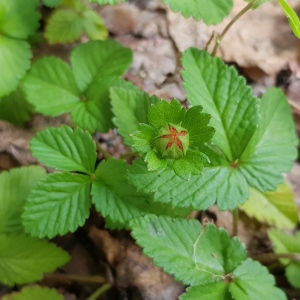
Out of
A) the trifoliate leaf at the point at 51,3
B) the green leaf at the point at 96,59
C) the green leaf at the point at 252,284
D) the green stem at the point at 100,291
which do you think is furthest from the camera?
the trifoliate leaf at the point at 51,3

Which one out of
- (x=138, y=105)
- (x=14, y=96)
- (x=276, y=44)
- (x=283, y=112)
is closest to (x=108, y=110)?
(x=138, y=105)

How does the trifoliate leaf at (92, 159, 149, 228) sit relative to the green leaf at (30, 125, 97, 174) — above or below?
below

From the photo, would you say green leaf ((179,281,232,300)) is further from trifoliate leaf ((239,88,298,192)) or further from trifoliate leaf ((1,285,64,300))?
trifoliate leaf ((1,285,64,300))

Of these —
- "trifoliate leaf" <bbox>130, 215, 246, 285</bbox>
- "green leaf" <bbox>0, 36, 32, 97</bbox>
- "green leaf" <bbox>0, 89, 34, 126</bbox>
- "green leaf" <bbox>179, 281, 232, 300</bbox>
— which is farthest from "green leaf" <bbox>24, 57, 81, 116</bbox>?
"green leaf" <bbox>179, 281, 232, 300</bbox>

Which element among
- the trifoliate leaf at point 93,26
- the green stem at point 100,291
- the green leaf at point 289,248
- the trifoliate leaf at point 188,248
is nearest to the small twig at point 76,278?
the green stem at point 100,291

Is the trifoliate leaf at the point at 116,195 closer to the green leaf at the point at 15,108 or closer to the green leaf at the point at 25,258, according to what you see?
the green leaf at the point at 25,258

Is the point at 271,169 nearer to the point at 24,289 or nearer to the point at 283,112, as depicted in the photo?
the point at 283,112
